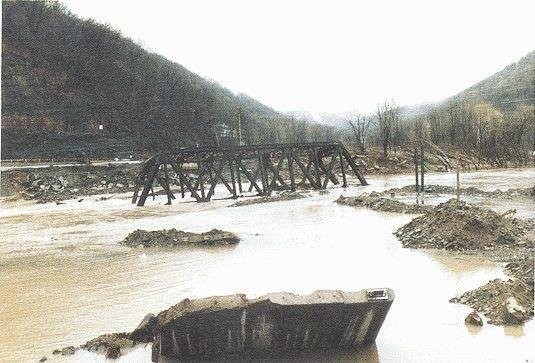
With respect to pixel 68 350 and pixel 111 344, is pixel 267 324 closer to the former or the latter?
pixel 111 344

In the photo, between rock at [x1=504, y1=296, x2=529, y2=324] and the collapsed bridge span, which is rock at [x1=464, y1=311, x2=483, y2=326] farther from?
the collapsed bridge span

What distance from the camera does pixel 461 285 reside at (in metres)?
8.17

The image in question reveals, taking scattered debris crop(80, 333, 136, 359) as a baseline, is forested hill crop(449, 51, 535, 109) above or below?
above

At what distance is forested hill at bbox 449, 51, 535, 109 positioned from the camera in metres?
74.5

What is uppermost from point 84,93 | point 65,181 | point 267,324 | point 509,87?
point 509,87

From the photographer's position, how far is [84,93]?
51.6 m

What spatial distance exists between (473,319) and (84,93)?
52257 millimetres

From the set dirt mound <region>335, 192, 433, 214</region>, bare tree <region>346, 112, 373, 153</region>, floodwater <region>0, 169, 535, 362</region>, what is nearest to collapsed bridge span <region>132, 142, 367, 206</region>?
floodwater <region>0, 169, 535, 362</region>

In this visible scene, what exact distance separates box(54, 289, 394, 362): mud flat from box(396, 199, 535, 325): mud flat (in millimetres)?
2549

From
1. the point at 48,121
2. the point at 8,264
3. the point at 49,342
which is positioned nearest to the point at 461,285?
the point at 49,342

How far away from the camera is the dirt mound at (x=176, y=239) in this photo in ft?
40.6

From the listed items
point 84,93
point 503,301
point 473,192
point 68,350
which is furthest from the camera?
point 84,93

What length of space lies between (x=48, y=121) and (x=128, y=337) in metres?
41.7

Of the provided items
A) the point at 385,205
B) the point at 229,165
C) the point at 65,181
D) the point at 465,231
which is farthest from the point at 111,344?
the point at 65,181
